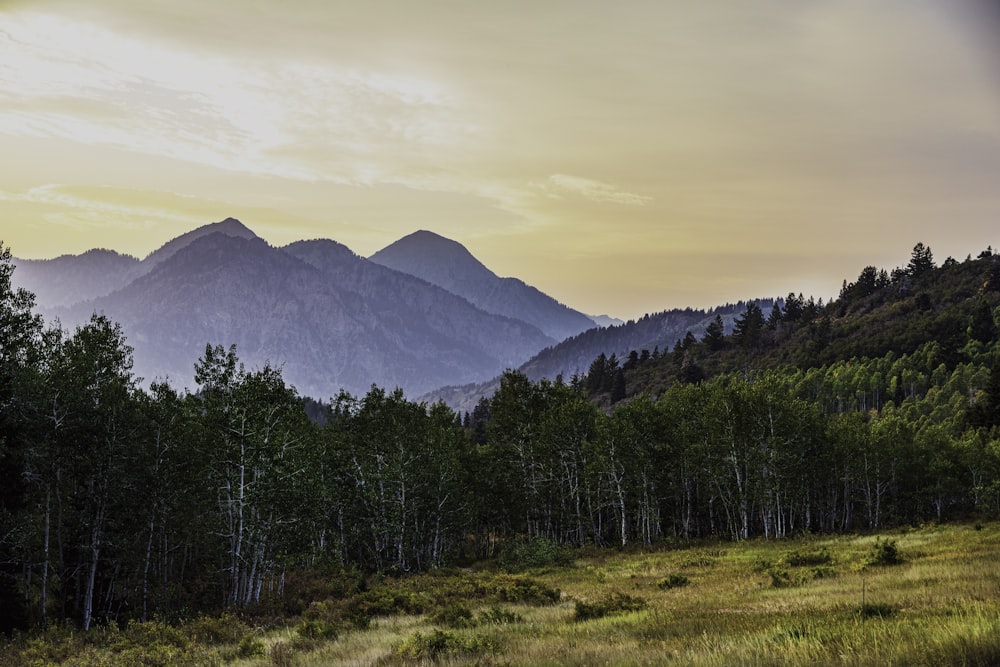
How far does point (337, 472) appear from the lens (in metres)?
53.3

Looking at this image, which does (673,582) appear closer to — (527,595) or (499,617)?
(527,595)

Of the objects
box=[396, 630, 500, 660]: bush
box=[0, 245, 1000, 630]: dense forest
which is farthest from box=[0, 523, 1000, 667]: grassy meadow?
box=[0, 245, 1000, 630]: dense forest

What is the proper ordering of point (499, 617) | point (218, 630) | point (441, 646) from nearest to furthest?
point (441, 646) < point (499, 617) < point (218, 630)

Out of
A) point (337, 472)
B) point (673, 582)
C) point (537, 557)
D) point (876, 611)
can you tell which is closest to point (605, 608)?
point (876, 611)

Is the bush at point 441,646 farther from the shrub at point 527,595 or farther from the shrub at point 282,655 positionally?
the shrub at point 527,595

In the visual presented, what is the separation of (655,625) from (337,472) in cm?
4315

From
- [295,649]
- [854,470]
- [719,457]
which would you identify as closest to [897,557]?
[295,649]

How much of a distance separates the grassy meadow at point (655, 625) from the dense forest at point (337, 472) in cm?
870

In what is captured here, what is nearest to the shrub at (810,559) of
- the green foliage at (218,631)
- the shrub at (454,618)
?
the shrub at (454,618)

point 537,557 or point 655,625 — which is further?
point 537,557

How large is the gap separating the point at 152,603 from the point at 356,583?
1429 cm

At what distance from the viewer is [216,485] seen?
3662 centimetres

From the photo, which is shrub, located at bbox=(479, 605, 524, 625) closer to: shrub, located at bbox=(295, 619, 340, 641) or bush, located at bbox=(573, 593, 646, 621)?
bush, located at bbox=(573, 593, 646, 621)

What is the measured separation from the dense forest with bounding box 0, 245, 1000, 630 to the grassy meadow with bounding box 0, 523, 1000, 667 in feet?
28.5
